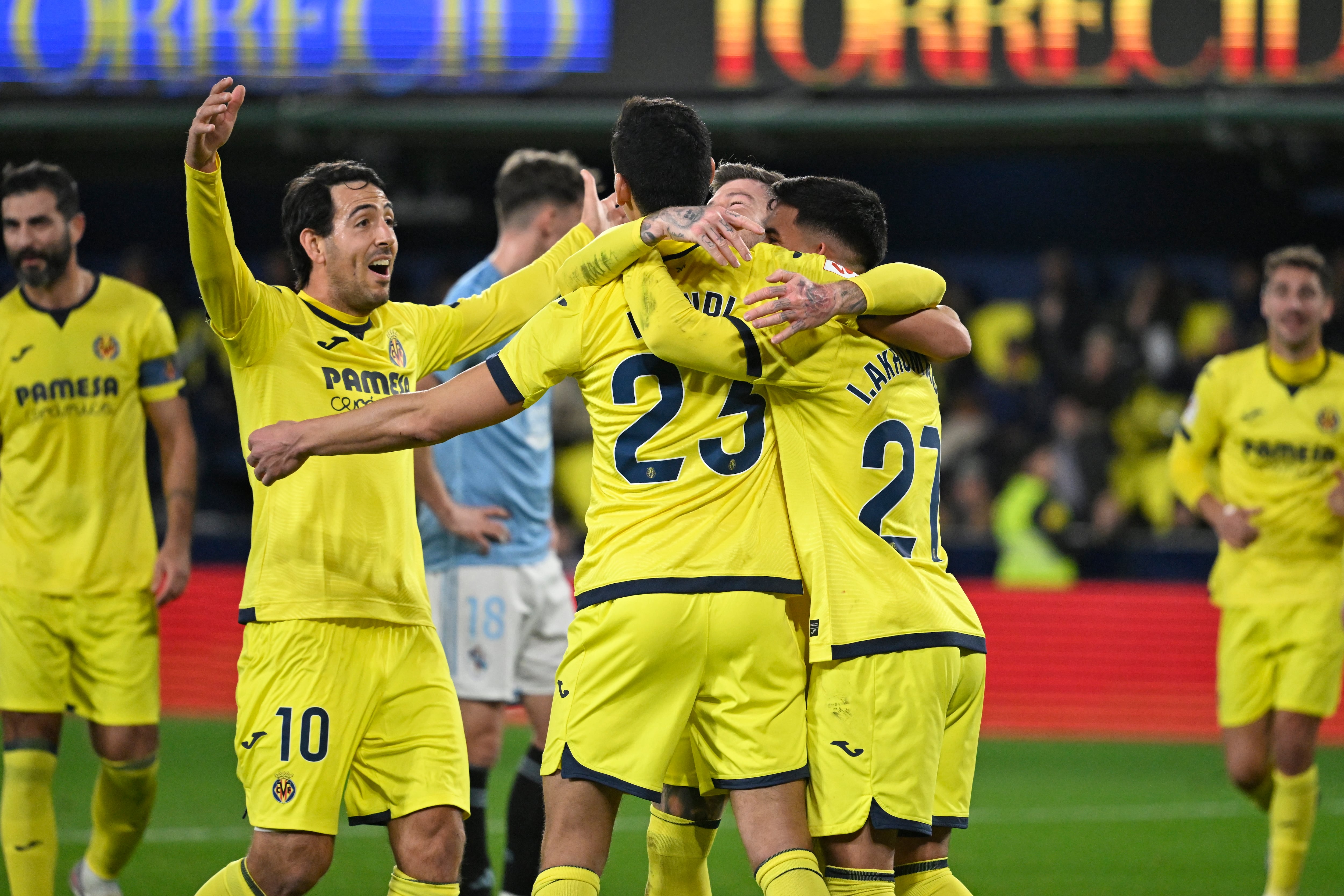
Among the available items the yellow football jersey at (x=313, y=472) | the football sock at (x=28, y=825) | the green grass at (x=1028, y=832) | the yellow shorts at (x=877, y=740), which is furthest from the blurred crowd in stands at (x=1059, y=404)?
the yellow shorts at (x=877, y=740)

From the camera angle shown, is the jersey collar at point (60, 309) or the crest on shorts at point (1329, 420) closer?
the jersey collar at point (60, 309)

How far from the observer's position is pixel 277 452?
3.81 metres

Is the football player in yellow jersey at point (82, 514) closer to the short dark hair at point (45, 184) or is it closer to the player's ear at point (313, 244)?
the short dark hair at point (45, 184)

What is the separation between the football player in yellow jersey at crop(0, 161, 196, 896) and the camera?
5648mm

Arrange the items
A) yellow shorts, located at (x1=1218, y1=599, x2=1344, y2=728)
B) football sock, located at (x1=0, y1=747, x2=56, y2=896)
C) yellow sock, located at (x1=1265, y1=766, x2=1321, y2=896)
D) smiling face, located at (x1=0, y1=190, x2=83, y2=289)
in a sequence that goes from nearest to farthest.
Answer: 1. football sock, located at (x1=0, y1=747, x2=56, y2=896)
2. smiling face, located at (x1=0, y1=190, x2=83, y2=289)
3. yellow sock, located at (x1=1265, y1=766, x2=1321, y2=896)
4. yellow shorts, located at (x1=1218, y1=599, x2=1344, y2=728)

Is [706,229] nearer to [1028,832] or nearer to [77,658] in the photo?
[77,658]

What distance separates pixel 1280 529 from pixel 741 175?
3677 millimetres

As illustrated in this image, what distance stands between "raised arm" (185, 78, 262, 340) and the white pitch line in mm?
3896

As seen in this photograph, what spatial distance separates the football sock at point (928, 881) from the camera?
4.16 meters

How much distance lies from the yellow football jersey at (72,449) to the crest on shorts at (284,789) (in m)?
1.87

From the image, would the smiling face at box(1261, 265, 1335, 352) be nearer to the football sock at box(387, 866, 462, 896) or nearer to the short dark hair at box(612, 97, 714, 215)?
the short dark hair at box(612, 97, 714, 215)

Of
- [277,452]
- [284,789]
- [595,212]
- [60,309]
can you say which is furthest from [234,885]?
[60,309]

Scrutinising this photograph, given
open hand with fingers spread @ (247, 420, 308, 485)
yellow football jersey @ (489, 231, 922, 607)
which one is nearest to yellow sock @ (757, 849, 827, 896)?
yellow football jersey @ (489, 231, 922, 607)

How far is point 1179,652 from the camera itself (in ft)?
37.3
